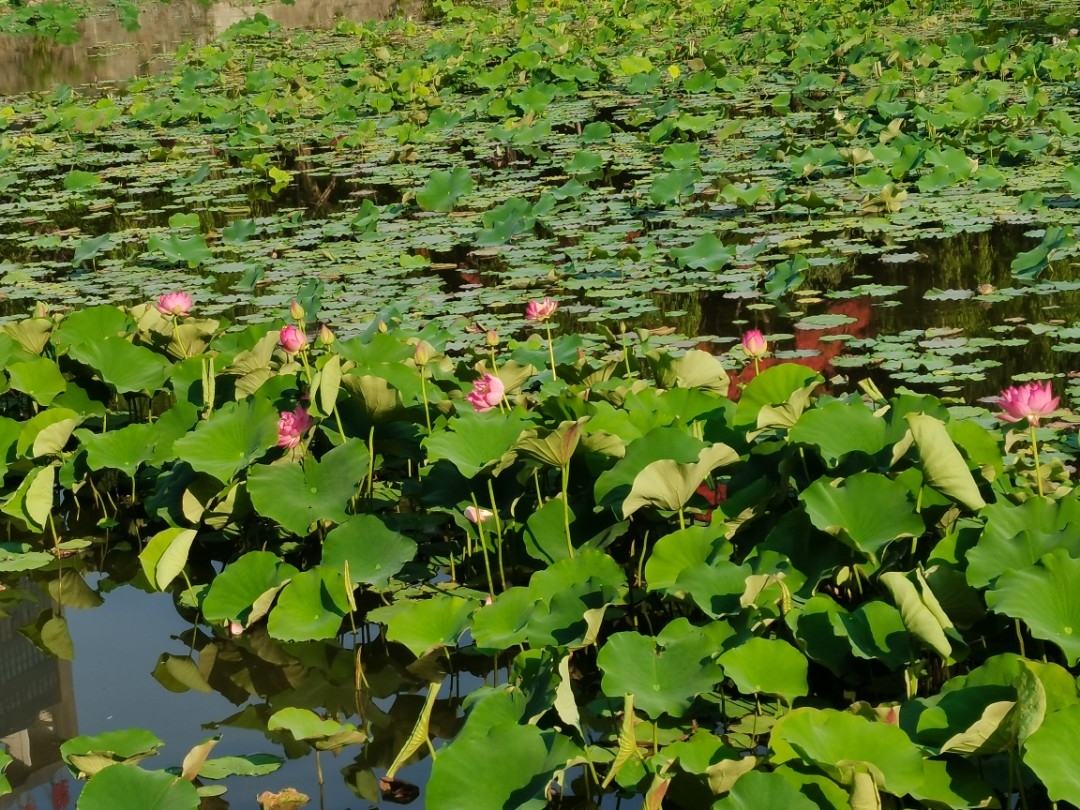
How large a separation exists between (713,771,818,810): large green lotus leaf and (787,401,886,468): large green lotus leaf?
860 mm

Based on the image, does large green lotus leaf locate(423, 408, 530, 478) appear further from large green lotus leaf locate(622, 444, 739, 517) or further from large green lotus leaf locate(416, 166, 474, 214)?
large green lotus leaf locate(416, 166, 474, 214)

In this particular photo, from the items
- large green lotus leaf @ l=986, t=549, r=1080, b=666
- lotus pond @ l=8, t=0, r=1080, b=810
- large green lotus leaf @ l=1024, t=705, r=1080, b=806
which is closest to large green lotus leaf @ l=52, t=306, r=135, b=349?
lotus pond @ l=8, t=0, r=1080, b=810

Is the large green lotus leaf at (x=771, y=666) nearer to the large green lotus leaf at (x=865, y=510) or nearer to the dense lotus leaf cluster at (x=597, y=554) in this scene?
the dense lotus leaf cluster at (x=597, y=554)

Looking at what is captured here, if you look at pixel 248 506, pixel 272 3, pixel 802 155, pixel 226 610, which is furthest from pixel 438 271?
pixel 272 3

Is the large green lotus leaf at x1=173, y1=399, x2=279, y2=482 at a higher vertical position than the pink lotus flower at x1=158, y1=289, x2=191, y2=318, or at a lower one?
lower

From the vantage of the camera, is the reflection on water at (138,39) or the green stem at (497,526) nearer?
the green stem at (497,526)

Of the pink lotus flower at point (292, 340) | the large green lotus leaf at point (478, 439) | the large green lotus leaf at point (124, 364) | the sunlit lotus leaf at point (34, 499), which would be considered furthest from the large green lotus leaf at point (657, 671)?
the large green lotus leaf at point (124, 364)

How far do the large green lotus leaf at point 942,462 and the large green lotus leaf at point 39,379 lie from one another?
7.41ft

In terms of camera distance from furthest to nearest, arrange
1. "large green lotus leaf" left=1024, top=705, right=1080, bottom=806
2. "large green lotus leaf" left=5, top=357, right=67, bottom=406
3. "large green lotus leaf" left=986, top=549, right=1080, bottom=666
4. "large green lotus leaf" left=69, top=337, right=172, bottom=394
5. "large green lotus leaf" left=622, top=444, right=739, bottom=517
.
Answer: "large green lotus leaf" left=5, top=357, right=67, bottom=406, "large green lotus leaf" left=69, top=337, right=172, bottom=394, "large green lotus leaf" left=622, top=444, right=739, bottom=517, "large green lotus leaf" left=986, top=549, right=1080, bottom=666, "large green lotus leaf" left=1024, top=705, right=1080, bottom=806

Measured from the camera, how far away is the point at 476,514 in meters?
2.83

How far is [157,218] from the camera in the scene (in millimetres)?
6836

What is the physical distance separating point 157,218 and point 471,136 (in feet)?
6.85

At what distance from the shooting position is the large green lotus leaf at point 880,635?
217 cm

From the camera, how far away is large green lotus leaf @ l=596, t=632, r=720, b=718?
7.03ft
